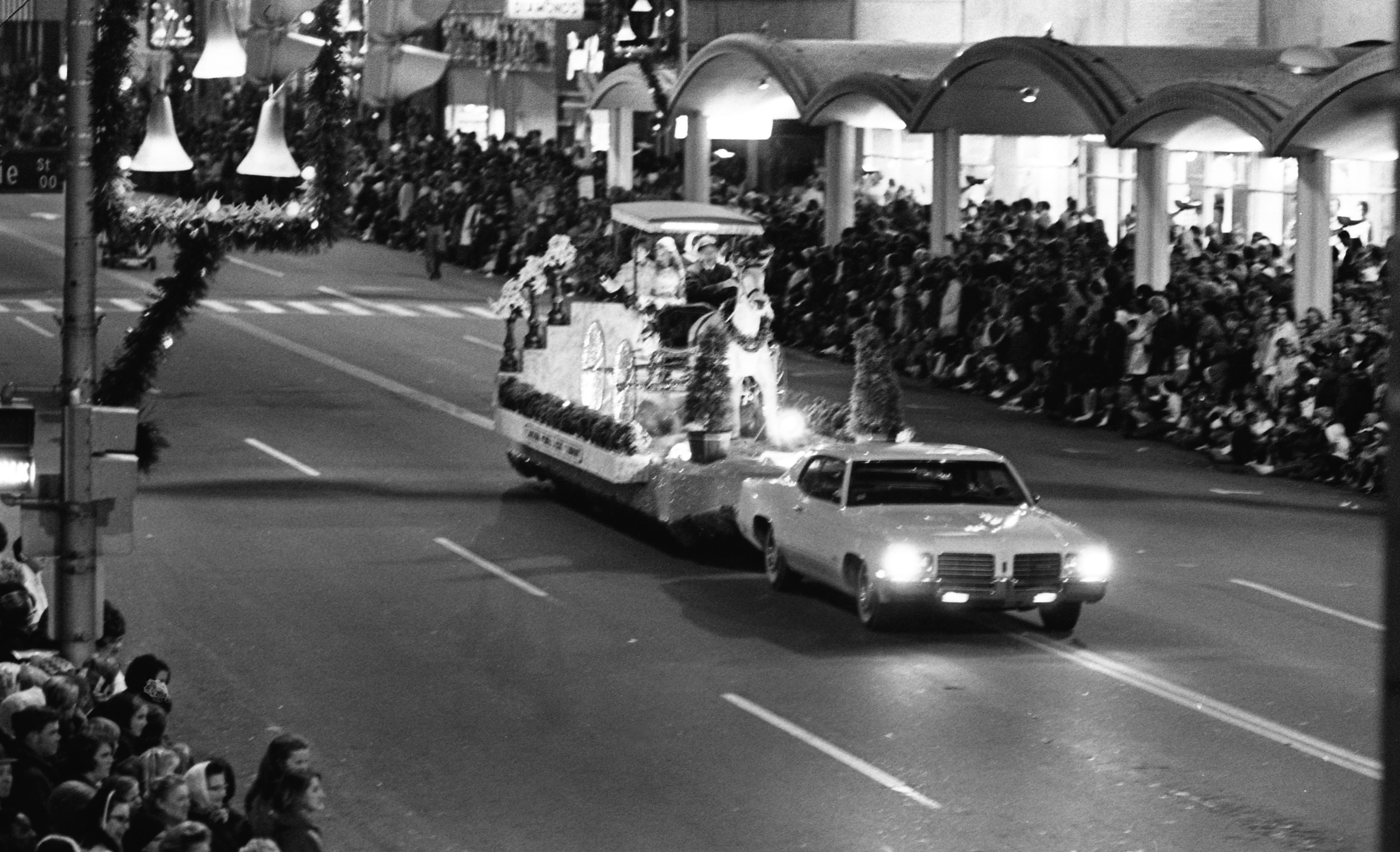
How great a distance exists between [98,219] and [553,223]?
32873mm

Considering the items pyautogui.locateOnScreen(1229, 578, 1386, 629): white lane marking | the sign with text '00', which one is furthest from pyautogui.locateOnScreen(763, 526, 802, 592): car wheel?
the sign with text '00'

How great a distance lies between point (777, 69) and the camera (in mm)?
42656

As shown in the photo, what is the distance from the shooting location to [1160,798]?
46.7ft

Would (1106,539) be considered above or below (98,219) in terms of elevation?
below

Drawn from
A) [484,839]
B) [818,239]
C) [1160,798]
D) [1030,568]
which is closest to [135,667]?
[484,839]

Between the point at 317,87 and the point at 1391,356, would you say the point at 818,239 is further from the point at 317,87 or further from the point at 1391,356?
the point at 1391,356

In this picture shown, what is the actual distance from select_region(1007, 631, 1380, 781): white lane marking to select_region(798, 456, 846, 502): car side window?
179cm

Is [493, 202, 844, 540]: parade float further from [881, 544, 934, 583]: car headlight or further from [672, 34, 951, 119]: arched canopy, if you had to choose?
[672, 34, 951, 119]: arched canopy

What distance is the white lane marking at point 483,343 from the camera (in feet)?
123

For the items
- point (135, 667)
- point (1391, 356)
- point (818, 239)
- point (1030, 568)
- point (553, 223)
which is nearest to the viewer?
point (1391, 356)

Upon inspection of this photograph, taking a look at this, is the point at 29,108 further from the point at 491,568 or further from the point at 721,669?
the point at 721,669

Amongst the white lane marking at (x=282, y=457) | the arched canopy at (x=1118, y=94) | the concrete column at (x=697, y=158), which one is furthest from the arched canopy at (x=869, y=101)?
the white lane marking at (x=282, y=457)

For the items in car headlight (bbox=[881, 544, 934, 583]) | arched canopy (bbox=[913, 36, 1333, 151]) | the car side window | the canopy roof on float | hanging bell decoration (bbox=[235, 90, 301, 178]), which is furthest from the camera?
arched canopy (bbox=[913, 36, 1333, 151])

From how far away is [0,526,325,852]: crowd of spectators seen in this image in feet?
32.1
